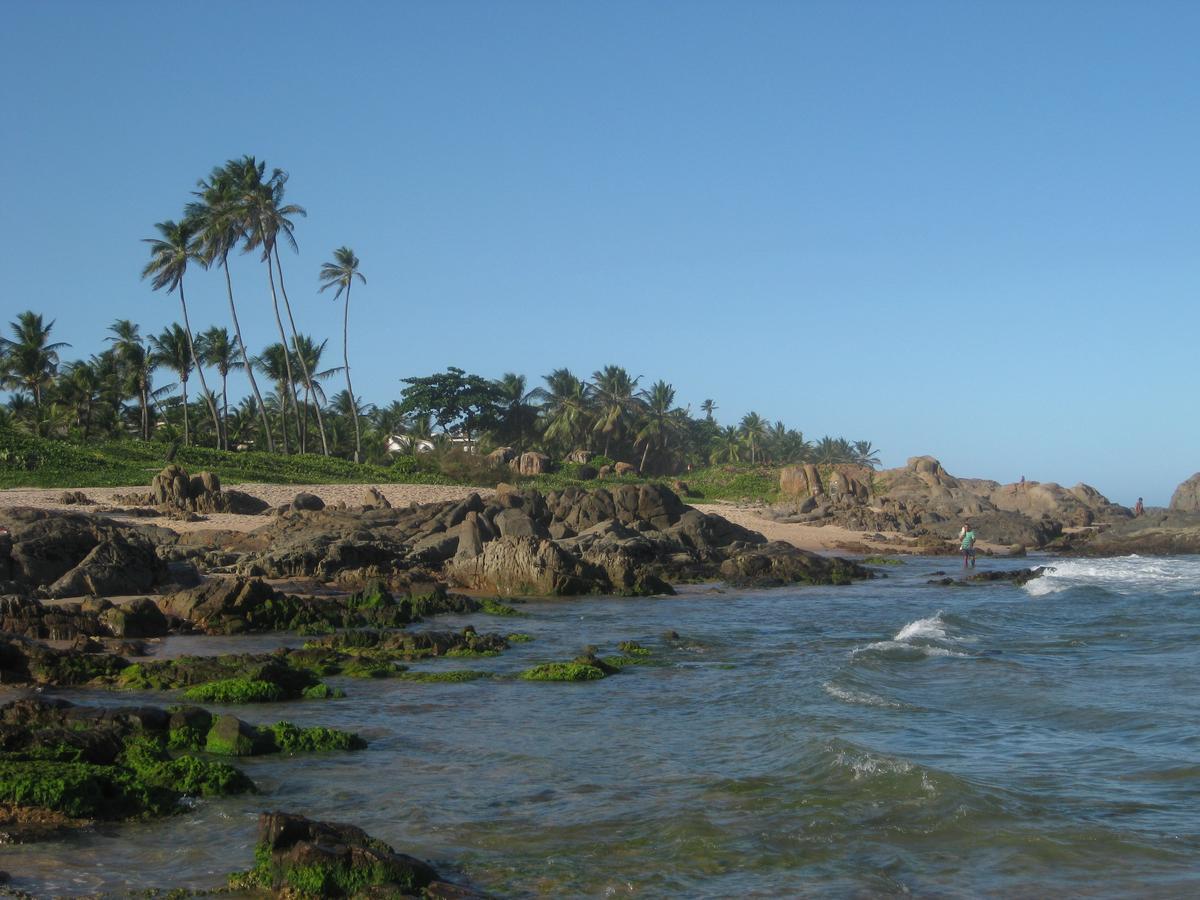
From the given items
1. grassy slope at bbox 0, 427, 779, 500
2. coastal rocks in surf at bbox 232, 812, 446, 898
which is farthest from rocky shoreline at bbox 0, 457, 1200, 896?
grassy slope at bbox 0, 427, 779, 500

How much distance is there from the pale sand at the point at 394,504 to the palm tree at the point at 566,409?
24224 mm

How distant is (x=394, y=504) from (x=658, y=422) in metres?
41.0

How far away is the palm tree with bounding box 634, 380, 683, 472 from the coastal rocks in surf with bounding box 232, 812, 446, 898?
7437 centimetres

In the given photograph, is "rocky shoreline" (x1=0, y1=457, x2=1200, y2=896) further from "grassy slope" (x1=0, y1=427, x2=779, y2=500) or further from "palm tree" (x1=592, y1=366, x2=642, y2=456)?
"palm tree" (x1=592, y1=366, x2=642, y2=456)

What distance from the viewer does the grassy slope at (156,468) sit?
41.8 m

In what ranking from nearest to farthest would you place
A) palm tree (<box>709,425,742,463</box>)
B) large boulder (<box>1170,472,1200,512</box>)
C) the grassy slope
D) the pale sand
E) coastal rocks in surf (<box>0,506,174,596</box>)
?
1. coastal rocks in surf (<box>0,506,174,596</box>)
2. the pale sand
3. the grassy slope
4. large boulder (<box>1170,472,1200,512</box>)
5. palm tree (<box>709,425,742,463</box>)

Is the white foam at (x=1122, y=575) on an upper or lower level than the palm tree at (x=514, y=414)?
lower

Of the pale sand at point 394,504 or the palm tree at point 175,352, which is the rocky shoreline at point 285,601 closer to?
the pale sand at point 394,504

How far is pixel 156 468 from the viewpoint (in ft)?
151

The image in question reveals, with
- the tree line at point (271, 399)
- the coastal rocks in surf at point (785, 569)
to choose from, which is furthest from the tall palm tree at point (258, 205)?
the coastal rocks in surf at point (785, 569)

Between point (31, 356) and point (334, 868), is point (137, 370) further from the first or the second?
point (334, 868)

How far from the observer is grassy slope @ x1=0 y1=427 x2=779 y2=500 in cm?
4184

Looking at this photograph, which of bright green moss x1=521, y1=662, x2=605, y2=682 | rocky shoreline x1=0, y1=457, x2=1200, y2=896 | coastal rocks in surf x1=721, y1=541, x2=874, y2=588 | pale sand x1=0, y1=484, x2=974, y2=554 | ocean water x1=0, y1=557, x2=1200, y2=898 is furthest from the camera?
pale sand x1=0, y1=484, x2=974, y2=554

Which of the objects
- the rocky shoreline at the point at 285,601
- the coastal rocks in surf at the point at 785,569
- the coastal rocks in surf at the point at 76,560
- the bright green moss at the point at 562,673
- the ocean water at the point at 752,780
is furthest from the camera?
the coastal rocks in surf at the point at 785,569
